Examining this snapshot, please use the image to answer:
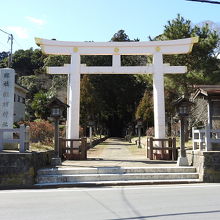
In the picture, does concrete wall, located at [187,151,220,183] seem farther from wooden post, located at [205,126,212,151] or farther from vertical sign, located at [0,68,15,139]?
vertical sign, located at [0,68,15,139]

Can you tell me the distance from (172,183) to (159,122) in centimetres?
700

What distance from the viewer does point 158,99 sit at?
1903cm

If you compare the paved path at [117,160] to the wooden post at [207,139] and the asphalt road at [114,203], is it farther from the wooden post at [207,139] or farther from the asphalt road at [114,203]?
the asphalt road at [114,203]

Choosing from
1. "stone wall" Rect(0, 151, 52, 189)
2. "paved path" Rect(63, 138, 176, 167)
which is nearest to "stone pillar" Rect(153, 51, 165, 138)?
"paved path" Rect(63, 138, 176, 167)

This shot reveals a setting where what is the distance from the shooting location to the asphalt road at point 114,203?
7008 millimetres

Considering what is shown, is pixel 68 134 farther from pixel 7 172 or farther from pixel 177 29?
pixel 177 29

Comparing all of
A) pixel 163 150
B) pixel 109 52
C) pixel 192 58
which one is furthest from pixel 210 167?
pixel 192 58

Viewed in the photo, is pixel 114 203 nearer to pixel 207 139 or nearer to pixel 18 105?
pixel 207 139

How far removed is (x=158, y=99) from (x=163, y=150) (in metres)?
3.10

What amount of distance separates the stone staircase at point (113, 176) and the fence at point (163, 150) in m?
4.25

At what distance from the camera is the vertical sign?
15.3m

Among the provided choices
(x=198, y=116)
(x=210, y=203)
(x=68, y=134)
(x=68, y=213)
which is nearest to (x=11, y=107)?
(x=68, y=134)

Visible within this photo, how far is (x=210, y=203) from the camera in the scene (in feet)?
26.7

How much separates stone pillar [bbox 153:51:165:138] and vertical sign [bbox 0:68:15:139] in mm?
7987
